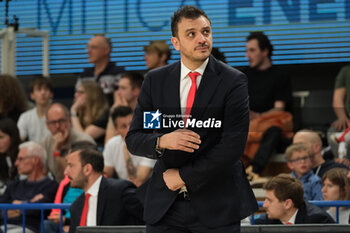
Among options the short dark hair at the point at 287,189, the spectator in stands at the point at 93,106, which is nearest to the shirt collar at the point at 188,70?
the short dark hair at the point at 287,189

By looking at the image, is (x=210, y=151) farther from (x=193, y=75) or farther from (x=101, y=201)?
(x=101, y=201)

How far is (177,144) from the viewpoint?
221 centimetres

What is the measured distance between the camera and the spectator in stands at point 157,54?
5.67m

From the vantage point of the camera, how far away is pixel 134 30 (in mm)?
6273

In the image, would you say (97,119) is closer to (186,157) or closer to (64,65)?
(64,65)

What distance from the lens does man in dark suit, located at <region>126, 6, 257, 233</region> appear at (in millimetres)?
2252

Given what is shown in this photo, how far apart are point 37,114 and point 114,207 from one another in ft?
8.12

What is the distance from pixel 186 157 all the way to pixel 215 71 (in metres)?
0.34

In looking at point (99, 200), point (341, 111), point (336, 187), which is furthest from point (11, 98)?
point (336, 187)

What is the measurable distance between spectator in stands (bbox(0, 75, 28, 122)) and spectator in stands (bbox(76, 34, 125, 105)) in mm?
631

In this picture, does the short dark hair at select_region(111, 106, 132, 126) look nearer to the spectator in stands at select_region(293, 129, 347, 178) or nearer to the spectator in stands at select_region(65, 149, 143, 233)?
the spectator in stands at select_region(65, 149, 143, 233)

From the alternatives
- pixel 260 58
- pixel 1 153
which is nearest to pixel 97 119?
pixel 1 153

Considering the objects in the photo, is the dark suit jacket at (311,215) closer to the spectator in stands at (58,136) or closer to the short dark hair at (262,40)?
the short dark hair at (262,40)

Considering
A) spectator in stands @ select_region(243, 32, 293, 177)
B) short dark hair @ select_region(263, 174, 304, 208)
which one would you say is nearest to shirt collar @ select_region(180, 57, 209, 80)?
spectator in stands @ select_region(243, 32, 293, 177)
